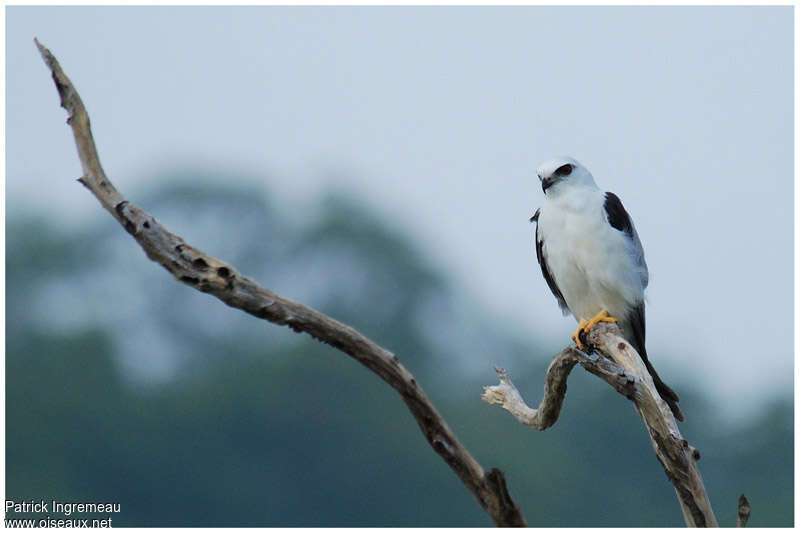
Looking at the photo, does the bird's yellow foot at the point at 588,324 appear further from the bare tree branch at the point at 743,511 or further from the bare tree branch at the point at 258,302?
the bare tree branch at the point at 258,302

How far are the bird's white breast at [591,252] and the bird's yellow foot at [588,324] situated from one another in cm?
8

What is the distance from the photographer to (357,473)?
33.4 metres

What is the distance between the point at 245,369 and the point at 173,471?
12.2ft

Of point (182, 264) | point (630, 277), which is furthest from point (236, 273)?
point (630, 277)

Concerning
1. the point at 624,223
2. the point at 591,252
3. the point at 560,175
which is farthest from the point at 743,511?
the point at 560,175

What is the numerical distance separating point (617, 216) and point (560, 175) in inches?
13.6

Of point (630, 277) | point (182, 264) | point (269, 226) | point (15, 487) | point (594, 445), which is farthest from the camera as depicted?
point (269, 226)

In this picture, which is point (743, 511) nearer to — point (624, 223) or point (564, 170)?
point (624, 223)

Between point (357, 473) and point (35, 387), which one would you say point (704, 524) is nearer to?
point (357, 473)

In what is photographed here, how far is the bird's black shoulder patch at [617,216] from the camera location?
6438 millimetres

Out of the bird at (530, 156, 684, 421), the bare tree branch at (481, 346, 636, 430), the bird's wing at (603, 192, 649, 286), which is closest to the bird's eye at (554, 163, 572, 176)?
the bird at (530, 156, 684, 421)

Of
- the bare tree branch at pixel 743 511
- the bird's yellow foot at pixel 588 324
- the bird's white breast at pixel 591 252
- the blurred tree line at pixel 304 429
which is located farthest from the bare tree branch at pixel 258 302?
the blurred tree line at pixel 304 429

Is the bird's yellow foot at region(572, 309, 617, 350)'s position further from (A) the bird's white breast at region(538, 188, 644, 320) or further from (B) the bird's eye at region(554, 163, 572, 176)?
(B) the bird's eye at region(554, 163, 572, 176)

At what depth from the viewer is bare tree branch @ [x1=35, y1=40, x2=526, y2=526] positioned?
4.08 meters
